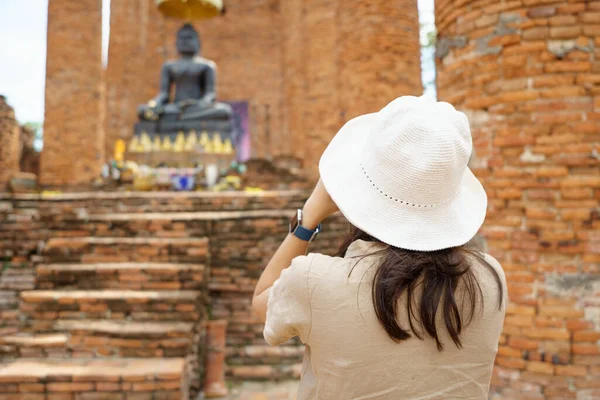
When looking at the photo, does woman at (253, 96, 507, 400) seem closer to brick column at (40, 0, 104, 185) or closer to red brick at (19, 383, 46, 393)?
red brick at (19, 383, 46, 393)

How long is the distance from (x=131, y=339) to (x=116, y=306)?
0.34m

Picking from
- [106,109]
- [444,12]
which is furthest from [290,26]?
[444,12]

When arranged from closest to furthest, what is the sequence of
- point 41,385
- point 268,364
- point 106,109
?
1. point 41,385
2. point 268,364
3. point 106,109

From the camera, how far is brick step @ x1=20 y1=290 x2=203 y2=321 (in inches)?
151

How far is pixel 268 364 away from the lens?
4457 millimetres

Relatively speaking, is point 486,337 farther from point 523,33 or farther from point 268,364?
point 268,364

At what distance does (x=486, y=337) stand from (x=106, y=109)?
14.6m

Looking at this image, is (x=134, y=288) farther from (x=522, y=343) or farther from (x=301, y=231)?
(x=301, y=231)

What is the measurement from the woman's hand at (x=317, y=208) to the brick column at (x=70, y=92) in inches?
459

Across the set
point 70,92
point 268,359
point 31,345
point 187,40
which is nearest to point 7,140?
point 70,92

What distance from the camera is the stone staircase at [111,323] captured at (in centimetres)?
327

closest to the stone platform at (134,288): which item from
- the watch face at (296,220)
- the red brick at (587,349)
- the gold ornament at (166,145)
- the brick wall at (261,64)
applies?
the red brick at (587,349)

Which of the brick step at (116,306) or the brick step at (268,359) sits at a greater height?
the brick step at (116,306)

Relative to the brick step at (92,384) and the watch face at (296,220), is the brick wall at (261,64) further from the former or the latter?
the watch face at (296,220)
